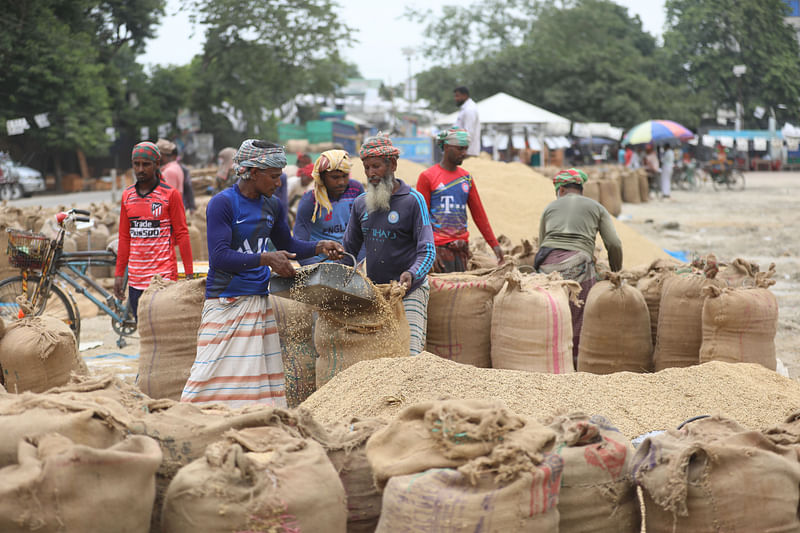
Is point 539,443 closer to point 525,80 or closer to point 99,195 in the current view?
point 99,195

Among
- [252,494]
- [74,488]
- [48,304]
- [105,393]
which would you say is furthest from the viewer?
[48,304]

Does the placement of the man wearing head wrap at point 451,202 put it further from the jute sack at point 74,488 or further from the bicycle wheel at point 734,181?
the bicycle wheel at point 734,181

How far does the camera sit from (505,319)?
16.7 ft

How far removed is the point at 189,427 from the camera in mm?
2537

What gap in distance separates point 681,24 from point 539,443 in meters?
55.9

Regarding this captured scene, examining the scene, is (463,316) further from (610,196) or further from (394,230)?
(610,196)

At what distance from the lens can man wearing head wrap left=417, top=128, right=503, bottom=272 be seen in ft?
19.6

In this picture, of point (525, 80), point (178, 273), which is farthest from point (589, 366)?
point (525, 80)

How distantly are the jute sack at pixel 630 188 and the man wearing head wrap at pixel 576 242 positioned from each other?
19573mm

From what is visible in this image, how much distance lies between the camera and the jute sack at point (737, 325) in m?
5.11

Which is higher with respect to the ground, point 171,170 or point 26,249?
point 171,170

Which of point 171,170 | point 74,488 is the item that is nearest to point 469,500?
point 74,488

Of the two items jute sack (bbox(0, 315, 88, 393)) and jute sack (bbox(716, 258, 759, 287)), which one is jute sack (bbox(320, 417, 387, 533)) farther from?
jute sack (bbox(716, 258, 759, 287))

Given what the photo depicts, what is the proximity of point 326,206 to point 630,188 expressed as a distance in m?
20.9
